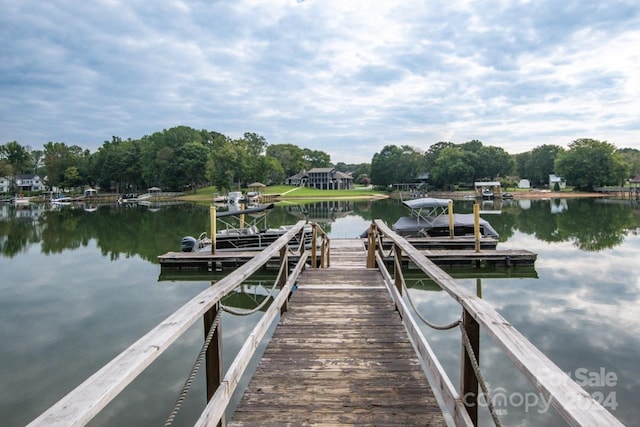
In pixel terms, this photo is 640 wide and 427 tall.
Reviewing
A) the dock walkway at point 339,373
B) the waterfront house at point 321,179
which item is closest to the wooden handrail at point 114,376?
the dock walkway at point 339,373

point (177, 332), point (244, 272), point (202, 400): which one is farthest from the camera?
point (202, 400)

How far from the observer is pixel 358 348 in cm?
414

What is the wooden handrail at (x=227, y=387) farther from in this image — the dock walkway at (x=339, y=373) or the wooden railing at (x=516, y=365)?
the wooden railing at (x=516, y=365)

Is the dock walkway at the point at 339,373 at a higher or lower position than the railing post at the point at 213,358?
lower

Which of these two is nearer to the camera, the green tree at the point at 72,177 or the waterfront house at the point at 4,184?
the green tree at the point at 72,177

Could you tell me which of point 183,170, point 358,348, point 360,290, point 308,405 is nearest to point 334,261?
point 360,290

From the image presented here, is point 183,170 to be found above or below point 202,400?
above

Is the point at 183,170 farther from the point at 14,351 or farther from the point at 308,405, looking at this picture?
the point at 308,405

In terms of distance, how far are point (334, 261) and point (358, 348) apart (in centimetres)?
841

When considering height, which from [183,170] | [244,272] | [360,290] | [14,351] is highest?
[183,170]

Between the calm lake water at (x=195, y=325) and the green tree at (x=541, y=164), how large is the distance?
73.2 m

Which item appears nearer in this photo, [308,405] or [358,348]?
[308,405]

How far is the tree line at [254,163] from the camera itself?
221 ft

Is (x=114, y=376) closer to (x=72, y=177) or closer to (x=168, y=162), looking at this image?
(x=168, y=162)
